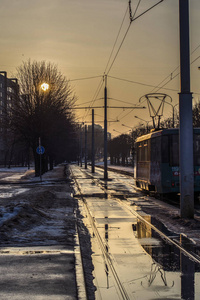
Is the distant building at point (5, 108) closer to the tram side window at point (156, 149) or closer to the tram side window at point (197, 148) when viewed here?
the tram side window at point (156, 149)

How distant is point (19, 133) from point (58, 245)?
133 feet

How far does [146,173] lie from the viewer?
75.4 ft

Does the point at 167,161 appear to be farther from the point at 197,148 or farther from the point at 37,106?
the point at 37,106

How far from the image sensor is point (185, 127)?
12.9 meters

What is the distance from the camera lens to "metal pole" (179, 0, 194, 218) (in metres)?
12.9

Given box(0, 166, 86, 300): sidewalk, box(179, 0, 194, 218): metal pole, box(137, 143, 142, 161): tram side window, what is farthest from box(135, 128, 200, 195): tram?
box(0, 166, 86, 300): sidewalk

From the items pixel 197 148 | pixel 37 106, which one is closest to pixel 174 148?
pixel 197 148

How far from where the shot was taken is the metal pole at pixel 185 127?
12852 mm

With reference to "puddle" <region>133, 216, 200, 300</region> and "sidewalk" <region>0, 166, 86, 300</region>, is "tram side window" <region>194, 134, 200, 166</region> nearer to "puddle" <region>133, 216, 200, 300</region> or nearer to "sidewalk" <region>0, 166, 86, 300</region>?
"sidewalk" <region>0, 166, 86, 300</region>

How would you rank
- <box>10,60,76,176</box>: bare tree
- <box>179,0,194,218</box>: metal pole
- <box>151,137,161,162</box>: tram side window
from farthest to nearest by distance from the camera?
1. <box>10,60,76,176</box>: bare tree
2. <box>151,137,161,162</box>: tram side window
3. <box>179,0,194,218</box>: metal pole

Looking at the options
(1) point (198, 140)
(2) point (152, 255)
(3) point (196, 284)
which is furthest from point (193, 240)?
(1) point (198, 140)

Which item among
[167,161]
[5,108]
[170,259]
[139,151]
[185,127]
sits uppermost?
[5,108]

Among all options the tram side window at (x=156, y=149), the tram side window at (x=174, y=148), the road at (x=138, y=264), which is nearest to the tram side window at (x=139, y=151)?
the tram side window at (x=156, y=149)

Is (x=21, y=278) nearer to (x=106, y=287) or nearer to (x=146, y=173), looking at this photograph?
(x=106, y=287)
